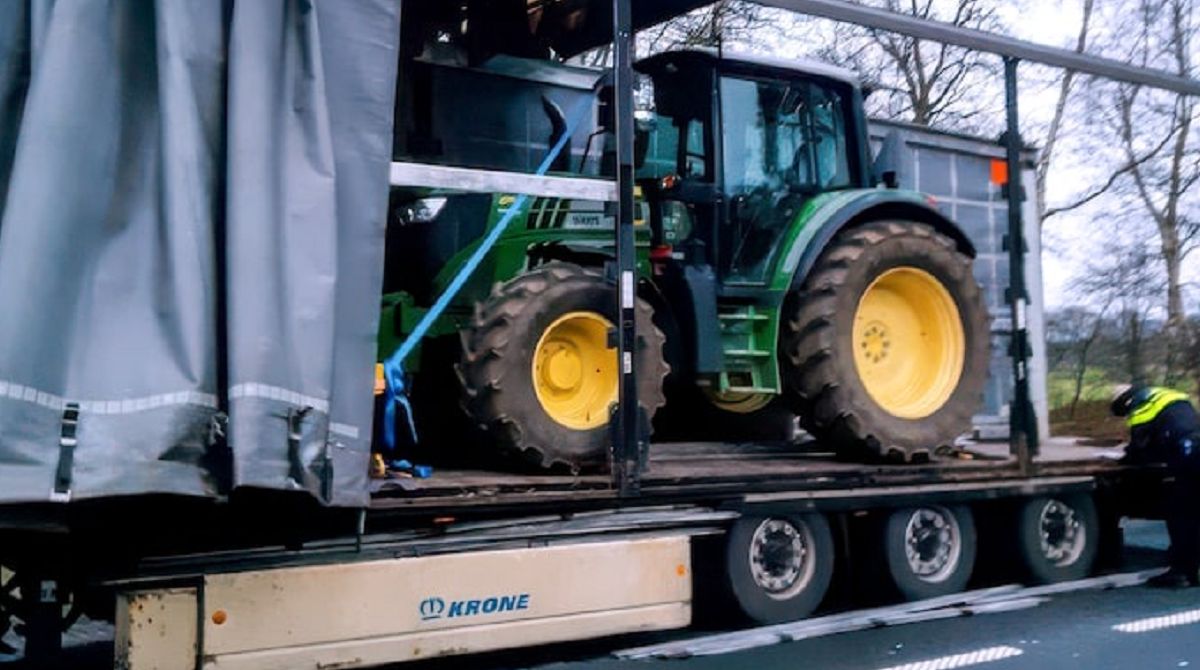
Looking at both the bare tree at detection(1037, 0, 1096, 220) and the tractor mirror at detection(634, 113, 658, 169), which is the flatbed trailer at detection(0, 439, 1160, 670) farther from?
the bare tree at detection(1037, 0, 1096, 220)

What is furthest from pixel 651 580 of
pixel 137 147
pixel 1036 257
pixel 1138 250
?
pixel 1138 250

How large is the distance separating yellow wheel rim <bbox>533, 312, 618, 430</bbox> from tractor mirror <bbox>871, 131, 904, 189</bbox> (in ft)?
9.30

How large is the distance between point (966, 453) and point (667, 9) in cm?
338

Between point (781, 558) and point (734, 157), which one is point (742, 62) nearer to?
point (734, 157)

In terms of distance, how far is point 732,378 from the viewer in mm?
7672

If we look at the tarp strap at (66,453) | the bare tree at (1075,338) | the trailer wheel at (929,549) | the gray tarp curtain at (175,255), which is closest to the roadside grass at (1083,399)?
the bare tree at (1075,338)

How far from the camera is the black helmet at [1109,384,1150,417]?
357 inches

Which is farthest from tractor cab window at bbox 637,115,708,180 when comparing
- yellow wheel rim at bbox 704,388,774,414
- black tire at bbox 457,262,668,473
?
black tire at bbox 457,262,668,473

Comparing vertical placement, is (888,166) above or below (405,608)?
above

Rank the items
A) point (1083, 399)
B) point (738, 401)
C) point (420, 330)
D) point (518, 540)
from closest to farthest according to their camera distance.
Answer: point (518, 540), point (420, 330), point (738, 401), point (1083, 399)

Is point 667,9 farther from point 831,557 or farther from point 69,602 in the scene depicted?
point 69,602

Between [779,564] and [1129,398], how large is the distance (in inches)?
134

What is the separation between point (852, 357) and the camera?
25.0 feet

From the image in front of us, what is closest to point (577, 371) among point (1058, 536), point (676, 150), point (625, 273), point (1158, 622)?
point (625, 273)
